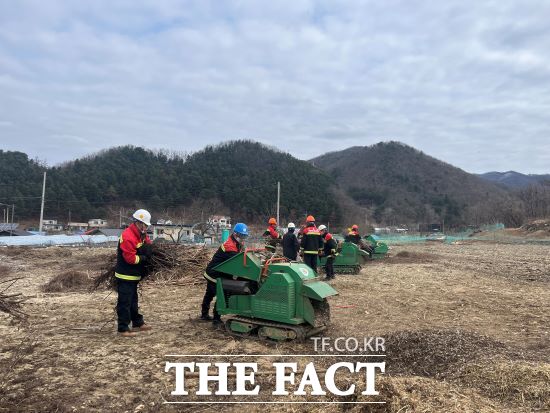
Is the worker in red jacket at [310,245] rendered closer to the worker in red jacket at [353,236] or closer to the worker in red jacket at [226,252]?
the worker in red jacket at [226,252]

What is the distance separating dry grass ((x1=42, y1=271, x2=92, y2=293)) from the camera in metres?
11.3

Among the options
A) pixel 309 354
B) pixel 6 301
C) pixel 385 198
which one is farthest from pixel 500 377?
pixel 385 198

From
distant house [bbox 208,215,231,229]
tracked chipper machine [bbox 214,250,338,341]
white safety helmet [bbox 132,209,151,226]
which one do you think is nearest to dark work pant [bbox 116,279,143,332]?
white safety helmet [bbox 132,209,151,226]

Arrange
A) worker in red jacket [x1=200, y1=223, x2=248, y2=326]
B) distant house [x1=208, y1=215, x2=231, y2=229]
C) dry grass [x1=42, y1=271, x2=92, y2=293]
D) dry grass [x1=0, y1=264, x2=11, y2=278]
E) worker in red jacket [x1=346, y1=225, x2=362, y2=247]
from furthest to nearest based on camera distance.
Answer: distant house [x1=208, y1=215, x2=231, y2=229]
worker in red jacket [x1=346, y1=225, x2=362, y2=247]
dry grass [x1=0, y1=264, x2=11, y2=278]
dry grass [x1=42, y1=271, x2=92, y2=293]
worker in red jacket [x1=200, y1=223, x2=248, y2=326]

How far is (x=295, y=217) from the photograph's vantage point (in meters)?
61.2

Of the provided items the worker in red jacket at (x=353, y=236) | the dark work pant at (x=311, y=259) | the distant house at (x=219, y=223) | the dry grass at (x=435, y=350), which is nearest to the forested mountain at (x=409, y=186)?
the distant house at (x=219, y=223)

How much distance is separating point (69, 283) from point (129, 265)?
6298 mm

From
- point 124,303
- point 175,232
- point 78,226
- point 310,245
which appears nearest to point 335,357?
point 124,303

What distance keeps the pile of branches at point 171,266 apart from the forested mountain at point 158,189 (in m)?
40.8

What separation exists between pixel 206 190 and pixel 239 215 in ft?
18.7

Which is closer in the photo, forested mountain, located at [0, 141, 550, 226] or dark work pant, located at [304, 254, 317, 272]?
dark work pant, located at [304, 254, 317, 272]

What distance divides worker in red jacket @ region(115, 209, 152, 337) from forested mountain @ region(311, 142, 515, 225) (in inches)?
3312

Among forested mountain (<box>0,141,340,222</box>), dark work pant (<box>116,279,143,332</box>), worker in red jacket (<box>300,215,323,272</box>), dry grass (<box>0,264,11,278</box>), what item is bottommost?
dry grass (<box>0,264,11,278</box>)

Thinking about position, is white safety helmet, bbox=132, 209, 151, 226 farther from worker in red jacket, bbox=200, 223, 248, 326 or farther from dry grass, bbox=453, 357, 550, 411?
dry grass, bbox=453, 357, 550, 411
